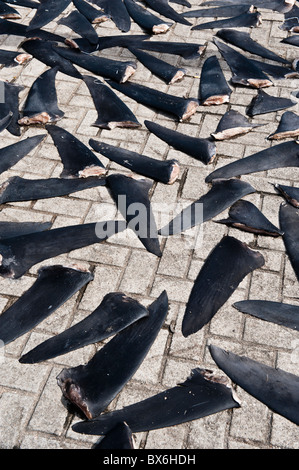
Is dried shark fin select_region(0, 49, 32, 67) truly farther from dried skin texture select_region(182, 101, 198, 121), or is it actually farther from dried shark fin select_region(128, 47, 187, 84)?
dried skin texture select_region(182, 101, 198, 121)

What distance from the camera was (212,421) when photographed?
2566mm

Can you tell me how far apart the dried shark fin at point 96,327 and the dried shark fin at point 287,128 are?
6.28 feet

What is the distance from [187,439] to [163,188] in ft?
5.86

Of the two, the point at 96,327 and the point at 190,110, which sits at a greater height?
the point at 190,110

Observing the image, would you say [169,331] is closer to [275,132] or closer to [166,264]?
[166,264]

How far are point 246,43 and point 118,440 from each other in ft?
13.2

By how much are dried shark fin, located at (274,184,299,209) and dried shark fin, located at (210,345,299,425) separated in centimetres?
127

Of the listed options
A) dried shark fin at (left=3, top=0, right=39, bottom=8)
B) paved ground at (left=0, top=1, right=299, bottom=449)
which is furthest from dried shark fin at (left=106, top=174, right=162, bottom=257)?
dried shark fin at (left=3, top=0, right=39, bottom=8)

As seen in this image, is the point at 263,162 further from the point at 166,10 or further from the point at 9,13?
the point at 9,13

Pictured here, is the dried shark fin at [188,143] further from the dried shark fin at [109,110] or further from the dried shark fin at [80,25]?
the dried shark fin at [80,25]

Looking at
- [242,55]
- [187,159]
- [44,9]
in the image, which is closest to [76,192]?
[187,159]

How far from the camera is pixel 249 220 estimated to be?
3.50 metres

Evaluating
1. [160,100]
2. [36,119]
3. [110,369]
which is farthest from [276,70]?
[110,369]

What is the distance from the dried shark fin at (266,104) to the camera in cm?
441
